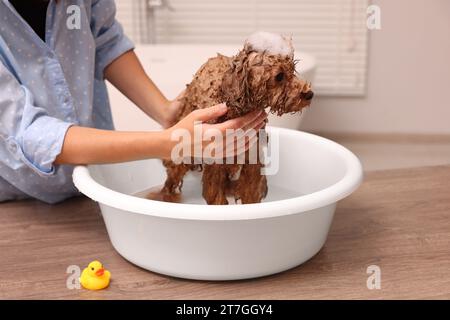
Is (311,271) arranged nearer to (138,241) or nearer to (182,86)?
(138,241)

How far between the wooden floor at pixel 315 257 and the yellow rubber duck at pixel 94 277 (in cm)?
1

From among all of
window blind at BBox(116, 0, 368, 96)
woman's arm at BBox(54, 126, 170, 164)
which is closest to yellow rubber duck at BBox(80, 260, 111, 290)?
woman's arm at BBox(54, 126, 170, 164)

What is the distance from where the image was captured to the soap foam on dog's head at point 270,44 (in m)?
0.88

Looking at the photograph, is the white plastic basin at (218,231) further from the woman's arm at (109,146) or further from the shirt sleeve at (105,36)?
the shirt sleeve at (105,36)

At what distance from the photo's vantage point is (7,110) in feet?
3.22

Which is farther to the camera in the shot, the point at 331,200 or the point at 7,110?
the point at 7,110

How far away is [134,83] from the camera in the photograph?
1.29 m

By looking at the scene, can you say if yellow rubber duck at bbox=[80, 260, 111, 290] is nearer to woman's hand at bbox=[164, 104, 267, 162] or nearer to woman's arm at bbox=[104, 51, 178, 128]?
woman's hand at bbox=[164, 104, 267, 162]

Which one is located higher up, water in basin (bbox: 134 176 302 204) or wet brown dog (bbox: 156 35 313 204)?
wet brown dog (bbox: 156 35 313 204)

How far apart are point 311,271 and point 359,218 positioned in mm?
229

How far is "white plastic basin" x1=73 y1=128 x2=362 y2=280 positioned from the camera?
2.65 feet

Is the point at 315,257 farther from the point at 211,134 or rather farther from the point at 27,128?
the point at 27,128

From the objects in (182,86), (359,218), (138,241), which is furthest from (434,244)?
(182,86)

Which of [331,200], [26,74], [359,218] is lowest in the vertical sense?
[359,218]
